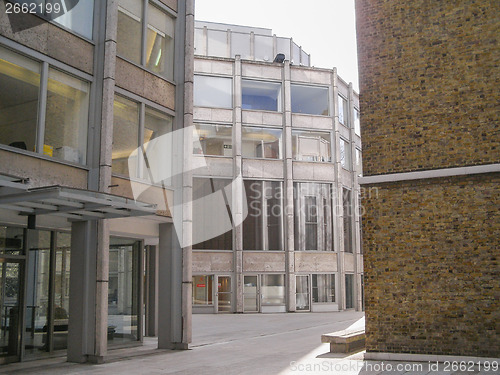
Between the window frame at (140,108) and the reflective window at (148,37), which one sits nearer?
the window frame at (140,108)

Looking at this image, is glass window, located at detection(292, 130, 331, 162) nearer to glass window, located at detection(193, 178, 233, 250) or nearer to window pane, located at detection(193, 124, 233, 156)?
window pane, located at detection(193, 124, 233, 156)

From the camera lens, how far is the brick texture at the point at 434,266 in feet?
37.6

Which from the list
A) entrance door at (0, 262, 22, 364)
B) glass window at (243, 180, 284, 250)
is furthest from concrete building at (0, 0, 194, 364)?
glass window at (243, 180, 284, 250)

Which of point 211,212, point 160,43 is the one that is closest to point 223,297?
point 211,212

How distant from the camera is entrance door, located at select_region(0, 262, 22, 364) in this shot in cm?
1227

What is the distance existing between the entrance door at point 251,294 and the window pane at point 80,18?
71.8ft

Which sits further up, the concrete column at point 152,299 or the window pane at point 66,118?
the window pane at point 66,118

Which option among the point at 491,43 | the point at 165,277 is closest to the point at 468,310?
the point at 491,43

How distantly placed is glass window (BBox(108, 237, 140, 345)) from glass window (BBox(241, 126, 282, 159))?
18.7 m

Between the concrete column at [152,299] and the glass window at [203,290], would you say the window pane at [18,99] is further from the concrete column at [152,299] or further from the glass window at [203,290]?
the glass window at [203,290]

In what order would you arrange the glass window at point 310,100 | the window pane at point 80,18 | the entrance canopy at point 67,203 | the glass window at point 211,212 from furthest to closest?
the glass window at point 310,100
the glass window at point 211,212
the window pane at point 80,18
the entrance canopy at point 67,203

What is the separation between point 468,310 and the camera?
11508 mm

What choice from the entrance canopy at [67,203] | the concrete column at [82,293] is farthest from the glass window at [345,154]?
the entrance canopy at [67,203]

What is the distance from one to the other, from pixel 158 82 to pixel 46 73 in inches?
151
